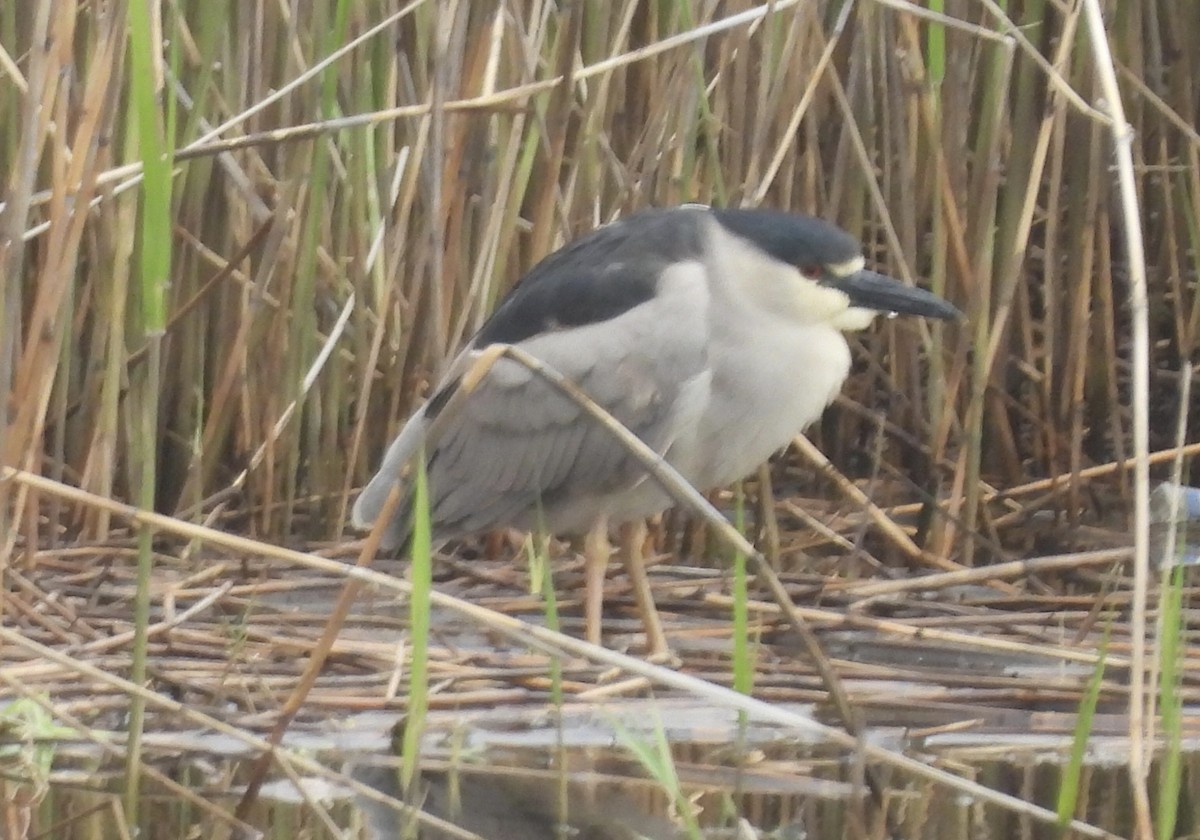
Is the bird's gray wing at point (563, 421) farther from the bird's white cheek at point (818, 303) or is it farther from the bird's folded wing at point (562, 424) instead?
the bird's white cheek at point (818, 303)

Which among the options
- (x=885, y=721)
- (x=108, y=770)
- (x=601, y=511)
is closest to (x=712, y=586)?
(x=601, y=511)

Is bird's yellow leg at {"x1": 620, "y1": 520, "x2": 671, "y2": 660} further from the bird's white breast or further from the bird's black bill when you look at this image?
the bird's black bill

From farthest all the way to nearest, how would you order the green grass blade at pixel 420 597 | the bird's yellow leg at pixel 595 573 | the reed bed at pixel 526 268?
the bird's yellow leg at pixel 595 573, the reed bed at pixel 526 268, the green grass blade at pixel 420 597

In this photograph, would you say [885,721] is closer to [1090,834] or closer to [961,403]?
[1090,834]

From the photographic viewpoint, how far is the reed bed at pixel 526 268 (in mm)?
2922

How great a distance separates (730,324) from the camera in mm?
3236

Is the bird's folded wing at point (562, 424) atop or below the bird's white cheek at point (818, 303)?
below

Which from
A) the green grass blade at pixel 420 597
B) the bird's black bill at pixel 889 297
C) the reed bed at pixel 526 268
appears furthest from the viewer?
the bird's black bill at pixel 889 297

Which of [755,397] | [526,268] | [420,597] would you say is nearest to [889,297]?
[755,397]

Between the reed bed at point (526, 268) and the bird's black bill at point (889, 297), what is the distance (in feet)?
1.02

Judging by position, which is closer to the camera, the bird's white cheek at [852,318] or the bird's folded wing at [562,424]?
the bird's folded wing at [562,424]

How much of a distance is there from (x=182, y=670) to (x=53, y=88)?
93 centimetres

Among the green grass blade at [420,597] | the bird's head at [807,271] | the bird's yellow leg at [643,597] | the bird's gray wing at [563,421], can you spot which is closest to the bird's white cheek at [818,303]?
the bird's head at [807,271]

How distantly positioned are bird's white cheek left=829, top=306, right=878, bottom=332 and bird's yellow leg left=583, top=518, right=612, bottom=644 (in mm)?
503
